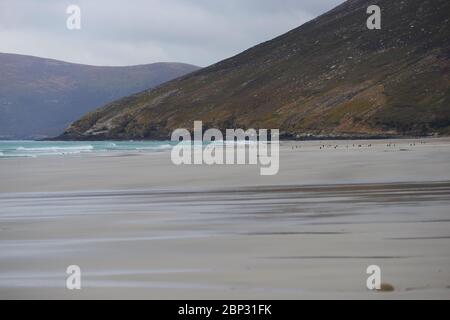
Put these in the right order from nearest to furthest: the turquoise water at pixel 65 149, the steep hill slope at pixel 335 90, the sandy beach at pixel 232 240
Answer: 1. the sandy beach at pixel 232 240
2. the turquoise water at pixel 65 149
3. the steep hill slope at pixel 335 90

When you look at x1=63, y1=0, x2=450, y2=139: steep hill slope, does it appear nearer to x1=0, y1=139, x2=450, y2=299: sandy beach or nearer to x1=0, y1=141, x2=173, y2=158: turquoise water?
x1=0, y1=141, x2=173, y2=158: turquoise water

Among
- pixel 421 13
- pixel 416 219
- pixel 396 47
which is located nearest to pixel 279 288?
pixel 416 219

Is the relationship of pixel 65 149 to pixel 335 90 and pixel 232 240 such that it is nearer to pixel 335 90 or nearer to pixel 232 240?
pixel 335 90

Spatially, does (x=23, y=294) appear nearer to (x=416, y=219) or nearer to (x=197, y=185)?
(x=416, y=219)

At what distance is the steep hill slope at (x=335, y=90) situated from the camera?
134500mm

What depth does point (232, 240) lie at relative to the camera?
14172 mm

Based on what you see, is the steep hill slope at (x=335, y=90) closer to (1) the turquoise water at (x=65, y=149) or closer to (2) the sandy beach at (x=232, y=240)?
(1) the turquoise water at (x=65, y=149)

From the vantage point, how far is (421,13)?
6934 inches

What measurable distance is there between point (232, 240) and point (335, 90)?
144526 millimetres

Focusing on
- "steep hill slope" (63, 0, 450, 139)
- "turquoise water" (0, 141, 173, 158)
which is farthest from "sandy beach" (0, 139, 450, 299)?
"steep hill slope" (63, 0, 450, 139)

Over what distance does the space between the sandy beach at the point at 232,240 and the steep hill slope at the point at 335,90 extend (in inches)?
3941

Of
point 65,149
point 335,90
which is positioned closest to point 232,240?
point 65,149

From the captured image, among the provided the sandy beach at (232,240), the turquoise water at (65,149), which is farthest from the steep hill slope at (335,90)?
the sandy beach at (232,240)
